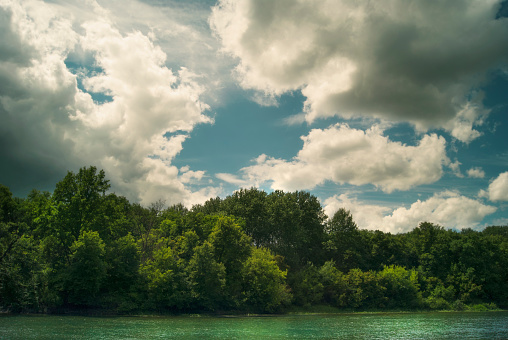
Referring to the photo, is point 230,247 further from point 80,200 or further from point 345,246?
point 345,246

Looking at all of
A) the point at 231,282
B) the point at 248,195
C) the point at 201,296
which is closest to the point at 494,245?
the point at 248,195

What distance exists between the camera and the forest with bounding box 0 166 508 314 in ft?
208

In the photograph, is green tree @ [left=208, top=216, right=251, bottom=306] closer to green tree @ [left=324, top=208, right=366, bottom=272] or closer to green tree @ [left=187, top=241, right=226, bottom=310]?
green tree @ [left=187, top=241, right=226, bottom=310]

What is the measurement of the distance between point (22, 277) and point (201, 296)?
29.4m

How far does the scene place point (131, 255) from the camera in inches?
2763

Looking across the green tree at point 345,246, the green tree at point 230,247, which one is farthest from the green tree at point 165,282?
the green tree at point 345,246

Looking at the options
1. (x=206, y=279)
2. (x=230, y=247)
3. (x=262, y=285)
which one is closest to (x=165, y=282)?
(x=206, y=279)

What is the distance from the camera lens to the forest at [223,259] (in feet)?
208

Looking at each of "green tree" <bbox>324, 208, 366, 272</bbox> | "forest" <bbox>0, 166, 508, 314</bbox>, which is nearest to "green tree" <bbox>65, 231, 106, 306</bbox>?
"forest" <bbox>0, 166, 508, 314</bbox>

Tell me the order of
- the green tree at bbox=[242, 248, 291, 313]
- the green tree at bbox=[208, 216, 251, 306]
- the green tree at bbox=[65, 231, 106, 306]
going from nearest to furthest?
the green tree at bbox=[65, 231, 106, 306], the green tree at bbox=[242, 248, 291, 313], the green tree at bbox=[208, 216, 251, 306]

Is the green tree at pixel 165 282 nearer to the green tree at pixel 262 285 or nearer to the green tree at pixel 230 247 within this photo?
the green tree at pixel 230 247

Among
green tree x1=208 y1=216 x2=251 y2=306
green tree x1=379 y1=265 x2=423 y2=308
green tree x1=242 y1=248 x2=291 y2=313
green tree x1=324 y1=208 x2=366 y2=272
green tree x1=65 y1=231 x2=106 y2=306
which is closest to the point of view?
green tree x1=65 y1=231 x2=106 y2=306

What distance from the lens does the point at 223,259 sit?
7894 cm

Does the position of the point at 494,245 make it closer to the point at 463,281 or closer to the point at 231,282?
the point at 463,281
